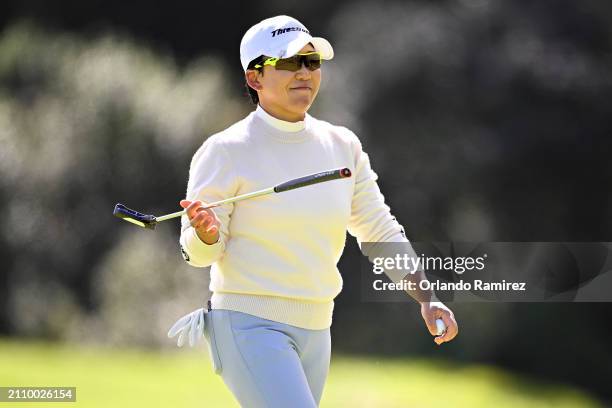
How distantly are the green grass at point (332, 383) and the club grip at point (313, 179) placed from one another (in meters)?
3.05

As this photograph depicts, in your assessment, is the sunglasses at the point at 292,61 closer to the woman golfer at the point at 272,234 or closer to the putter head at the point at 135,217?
the woman golfer at the point at 272,234

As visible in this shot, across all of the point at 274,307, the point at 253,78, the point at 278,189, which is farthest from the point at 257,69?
the point at 274,307

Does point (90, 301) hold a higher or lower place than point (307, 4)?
lower

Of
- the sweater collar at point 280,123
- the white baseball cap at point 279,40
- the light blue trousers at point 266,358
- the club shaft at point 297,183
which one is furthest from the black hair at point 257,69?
the light blue trousers at point 266,358

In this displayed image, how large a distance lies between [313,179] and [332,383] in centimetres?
366

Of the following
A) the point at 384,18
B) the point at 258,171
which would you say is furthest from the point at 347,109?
the point at 258,171

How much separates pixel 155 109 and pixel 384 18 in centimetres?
155

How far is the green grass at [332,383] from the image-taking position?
18.1ft

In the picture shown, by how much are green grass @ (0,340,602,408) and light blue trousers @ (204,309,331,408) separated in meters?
2.78

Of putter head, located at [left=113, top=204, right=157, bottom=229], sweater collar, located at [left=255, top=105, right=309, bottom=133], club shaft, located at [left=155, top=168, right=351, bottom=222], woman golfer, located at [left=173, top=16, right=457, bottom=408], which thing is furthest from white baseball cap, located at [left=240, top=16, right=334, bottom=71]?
putter head, located at [left=113, top=204, right=157, bottom=229]

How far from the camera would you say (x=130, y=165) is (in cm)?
688

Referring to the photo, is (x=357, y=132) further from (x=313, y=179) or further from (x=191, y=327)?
(x=313, y=179)

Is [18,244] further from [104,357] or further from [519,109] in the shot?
[519,109]

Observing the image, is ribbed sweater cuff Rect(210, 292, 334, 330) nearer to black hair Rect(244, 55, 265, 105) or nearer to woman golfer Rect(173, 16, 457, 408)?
woman golfer Rect(173, 16, 457, 408)
